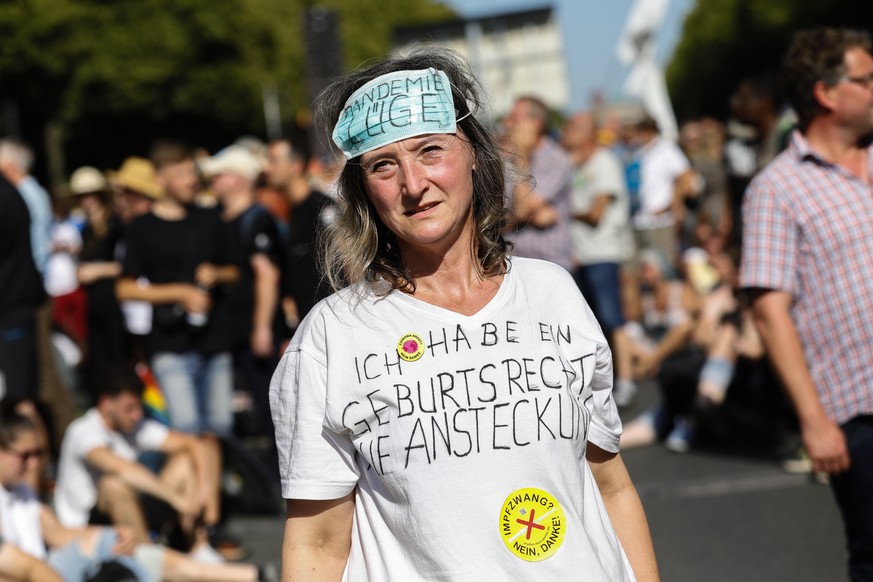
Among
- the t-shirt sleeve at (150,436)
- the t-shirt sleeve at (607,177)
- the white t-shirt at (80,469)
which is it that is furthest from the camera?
the t-shirt sleeve at (607,177)

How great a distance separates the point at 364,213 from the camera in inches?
111

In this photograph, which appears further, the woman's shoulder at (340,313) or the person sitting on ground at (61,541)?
the person sitting on ground at (61,541)

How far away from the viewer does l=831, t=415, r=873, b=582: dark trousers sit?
4.01m

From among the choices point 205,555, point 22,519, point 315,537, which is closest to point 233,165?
point 205,555

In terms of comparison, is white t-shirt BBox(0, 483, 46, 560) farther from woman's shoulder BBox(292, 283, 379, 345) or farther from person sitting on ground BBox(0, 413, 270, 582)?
woman's shoulder BBox(292, 283, 379, 345)

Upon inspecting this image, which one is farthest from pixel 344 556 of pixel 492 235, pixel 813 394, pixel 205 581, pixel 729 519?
pixel 729 519

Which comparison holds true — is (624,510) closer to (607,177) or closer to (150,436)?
(150,436)

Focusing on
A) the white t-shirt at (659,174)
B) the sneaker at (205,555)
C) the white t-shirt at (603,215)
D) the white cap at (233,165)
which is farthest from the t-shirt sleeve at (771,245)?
the white t-shirt at (659,174)

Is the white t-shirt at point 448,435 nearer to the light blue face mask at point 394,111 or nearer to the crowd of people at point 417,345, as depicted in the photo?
the crowd of people at point 417,345

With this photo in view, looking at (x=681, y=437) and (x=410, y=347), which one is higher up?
(x=410, y=347)

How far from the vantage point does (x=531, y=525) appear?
2.53m

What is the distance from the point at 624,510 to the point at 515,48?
21479mm

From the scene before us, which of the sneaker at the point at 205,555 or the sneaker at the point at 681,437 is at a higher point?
the sneaker at the point at 205,555

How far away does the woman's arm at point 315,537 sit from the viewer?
264cm
